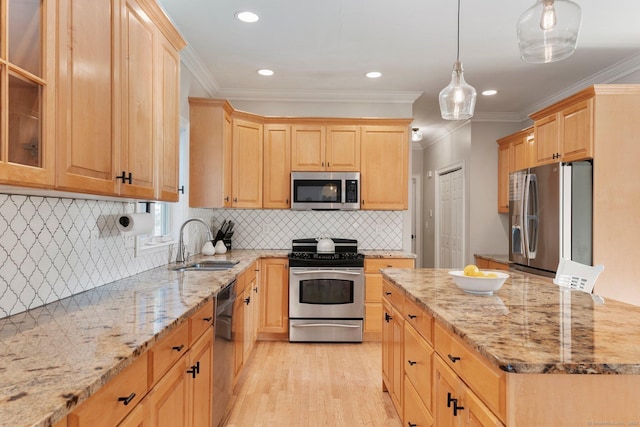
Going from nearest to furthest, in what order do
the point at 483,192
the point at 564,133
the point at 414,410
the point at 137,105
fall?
the point at 137,105 → the point at 414,410 → the point at 564,133 → the point at 483,192

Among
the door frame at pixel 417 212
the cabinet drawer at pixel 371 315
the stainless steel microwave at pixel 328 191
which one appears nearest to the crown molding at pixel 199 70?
the stainless steel microwave at pixel 328 191

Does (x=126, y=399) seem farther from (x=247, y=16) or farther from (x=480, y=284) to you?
(x=247, y=16)

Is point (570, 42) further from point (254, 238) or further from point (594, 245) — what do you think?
point (254, 238)

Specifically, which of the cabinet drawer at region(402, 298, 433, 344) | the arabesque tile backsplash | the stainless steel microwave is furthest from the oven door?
the cabinet drawer at region(402, 298, 433, 344)

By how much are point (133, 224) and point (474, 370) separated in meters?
1.89

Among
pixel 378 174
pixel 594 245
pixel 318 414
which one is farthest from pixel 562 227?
pixel 318 414

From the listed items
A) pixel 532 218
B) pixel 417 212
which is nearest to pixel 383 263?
pixel 532 218

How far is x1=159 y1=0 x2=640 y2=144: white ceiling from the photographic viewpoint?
107 inches

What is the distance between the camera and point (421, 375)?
1865 mm

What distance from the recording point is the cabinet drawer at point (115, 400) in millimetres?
891

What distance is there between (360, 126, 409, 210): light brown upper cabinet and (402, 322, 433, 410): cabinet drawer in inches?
92.4

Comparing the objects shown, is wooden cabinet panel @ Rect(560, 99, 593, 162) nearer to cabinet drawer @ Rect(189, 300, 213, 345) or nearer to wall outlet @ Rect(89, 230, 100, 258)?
cabinet drawer @ Rect(189, 300, 213, 345)

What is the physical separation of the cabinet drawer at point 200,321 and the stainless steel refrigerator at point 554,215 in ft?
9.44

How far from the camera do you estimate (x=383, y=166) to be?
438 centimetres
